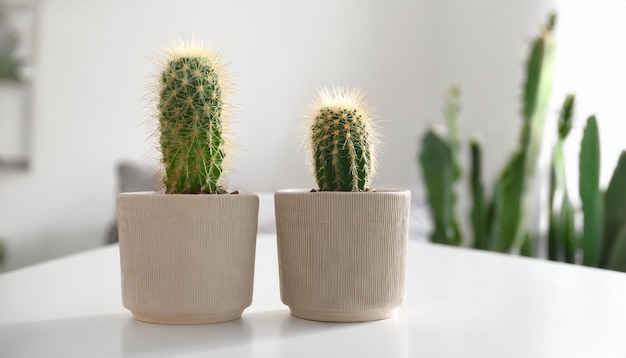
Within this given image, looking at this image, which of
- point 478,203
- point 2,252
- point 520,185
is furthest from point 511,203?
point 2,252

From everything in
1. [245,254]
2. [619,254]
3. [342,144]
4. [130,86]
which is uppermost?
[130,86]

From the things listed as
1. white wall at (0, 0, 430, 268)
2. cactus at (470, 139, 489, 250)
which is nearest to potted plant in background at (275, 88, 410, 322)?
cactus at (470, 139, 489, 250)

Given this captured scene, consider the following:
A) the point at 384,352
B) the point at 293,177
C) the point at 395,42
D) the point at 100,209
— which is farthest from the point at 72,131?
the point at 384,352

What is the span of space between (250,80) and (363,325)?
267 cm

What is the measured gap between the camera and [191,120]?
2.23 ft

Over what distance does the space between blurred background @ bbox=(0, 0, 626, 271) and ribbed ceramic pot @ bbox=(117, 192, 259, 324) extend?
2.09 metres

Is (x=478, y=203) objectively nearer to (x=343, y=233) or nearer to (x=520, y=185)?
(x=520, y=185)

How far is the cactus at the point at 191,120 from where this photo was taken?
68cm

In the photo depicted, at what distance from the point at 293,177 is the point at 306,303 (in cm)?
266

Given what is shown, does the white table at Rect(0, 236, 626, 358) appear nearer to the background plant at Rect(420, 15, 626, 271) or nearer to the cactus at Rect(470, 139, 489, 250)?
the background plant at Rect(420, 15, 626, 271)

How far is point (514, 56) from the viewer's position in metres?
3.22

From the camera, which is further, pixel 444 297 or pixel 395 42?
pixel 395 42

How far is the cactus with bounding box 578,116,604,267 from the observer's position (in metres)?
1.69

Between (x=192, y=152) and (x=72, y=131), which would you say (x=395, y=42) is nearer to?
(x=72, y=131)
